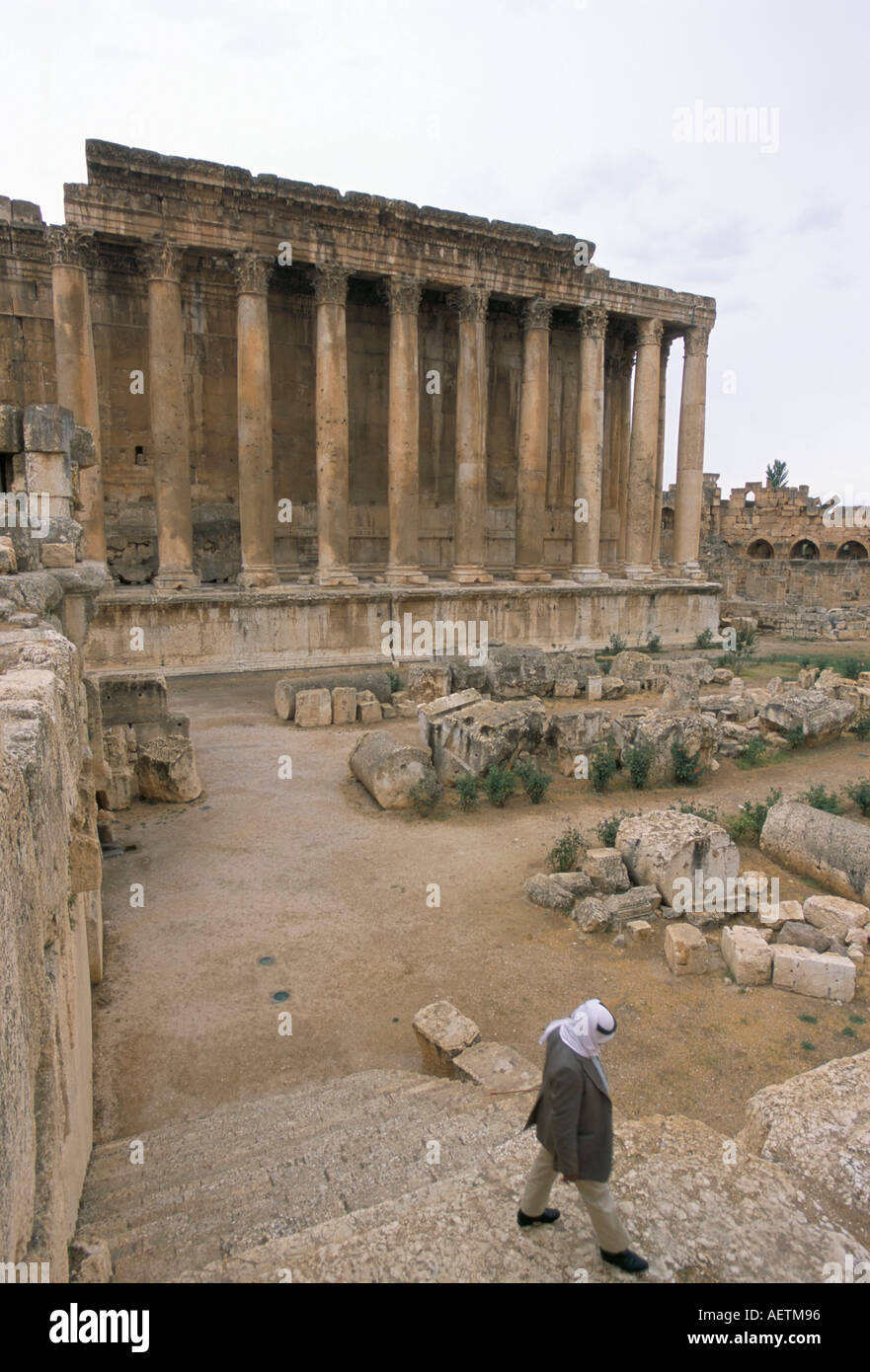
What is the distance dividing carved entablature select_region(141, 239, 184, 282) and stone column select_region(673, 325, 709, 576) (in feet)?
47.3

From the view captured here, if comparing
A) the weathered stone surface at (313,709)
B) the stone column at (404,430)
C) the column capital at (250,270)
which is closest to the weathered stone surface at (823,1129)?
the weathered stone surface at (313,709)

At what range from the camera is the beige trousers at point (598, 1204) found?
3.03m

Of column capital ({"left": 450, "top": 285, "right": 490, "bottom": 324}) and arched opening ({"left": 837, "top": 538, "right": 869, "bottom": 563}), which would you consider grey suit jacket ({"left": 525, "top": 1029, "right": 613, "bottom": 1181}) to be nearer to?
column capital ({"left": 450, "top": 285, "right": 490, "bottom": 324})

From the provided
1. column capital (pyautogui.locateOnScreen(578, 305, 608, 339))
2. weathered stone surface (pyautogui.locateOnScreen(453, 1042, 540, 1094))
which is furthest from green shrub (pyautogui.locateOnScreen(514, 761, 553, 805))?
column capital (pyautogui.locateOnScreen(578, 305, 608, 339))

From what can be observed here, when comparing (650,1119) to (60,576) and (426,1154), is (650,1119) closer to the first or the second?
(426,1154)

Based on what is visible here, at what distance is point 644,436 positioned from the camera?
23578mm

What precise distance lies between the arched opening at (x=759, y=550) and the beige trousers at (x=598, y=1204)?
3943cm

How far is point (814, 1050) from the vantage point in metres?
5.52

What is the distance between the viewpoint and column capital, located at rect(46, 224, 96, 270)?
1658cm

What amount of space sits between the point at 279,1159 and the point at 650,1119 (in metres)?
1.86

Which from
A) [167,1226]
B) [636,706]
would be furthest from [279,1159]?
[636,706]

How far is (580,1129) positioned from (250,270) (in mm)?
19242

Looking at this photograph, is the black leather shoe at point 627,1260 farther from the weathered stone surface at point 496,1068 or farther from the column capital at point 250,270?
the column capital at point 250,270

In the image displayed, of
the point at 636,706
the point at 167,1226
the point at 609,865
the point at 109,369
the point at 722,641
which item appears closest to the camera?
the point at 167,1226
